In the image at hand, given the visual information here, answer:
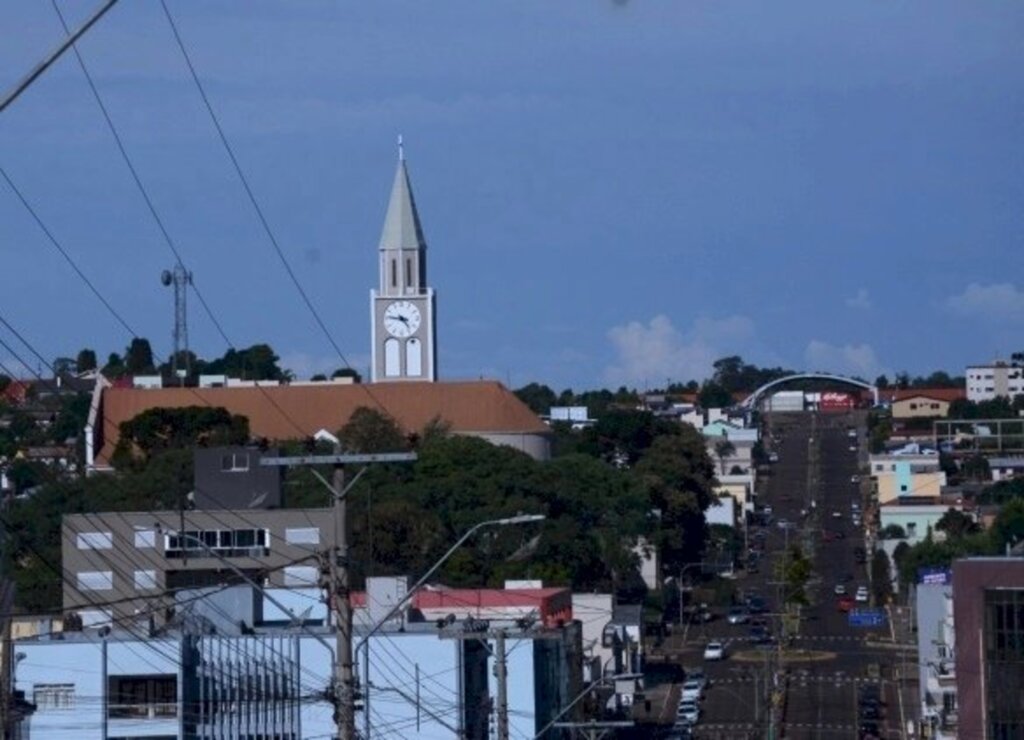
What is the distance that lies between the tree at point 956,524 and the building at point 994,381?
79495mm

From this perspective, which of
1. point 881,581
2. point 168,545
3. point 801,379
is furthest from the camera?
point 801,379

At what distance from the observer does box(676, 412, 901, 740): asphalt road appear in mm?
50156

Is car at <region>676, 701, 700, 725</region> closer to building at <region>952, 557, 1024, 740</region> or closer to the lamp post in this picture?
building at <region>952, 557, 1024, 740</region>

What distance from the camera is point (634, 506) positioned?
74062 mm

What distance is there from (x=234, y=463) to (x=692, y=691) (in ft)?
40.4

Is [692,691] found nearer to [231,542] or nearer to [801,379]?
[231,542]

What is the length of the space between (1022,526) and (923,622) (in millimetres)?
14972

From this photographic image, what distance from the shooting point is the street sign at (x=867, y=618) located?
68125mm

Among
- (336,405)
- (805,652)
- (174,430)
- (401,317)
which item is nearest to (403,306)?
(401,317)

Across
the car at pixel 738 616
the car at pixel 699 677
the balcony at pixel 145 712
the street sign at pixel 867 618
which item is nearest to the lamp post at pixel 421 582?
the balcony at pixel 145 712

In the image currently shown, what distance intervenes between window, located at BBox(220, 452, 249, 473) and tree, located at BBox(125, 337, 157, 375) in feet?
290

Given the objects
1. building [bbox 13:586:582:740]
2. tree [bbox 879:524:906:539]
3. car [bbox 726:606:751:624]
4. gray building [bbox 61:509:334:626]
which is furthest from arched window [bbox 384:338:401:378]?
building [bbox 13:586:582:740]

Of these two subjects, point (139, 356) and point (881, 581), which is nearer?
point (881, 581)

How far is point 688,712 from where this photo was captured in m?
50.8
